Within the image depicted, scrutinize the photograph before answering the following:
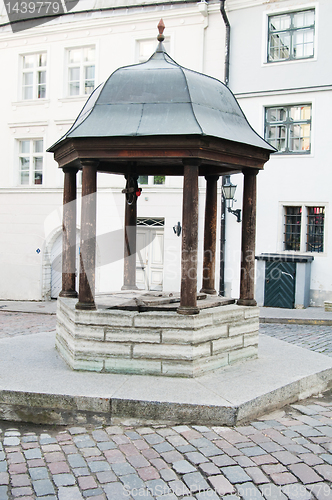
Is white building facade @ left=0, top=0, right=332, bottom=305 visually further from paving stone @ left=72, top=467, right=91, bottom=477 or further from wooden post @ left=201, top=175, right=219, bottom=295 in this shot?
paving stone @ left=72, top=467, right=91, bottom=477

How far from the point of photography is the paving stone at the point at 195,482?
10.6 ft

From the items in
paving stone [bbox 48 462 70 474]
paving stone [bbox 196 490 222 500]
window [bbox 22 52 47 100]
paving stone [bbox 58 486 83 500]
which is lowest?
paving stone [bbox 48 462 70 474]

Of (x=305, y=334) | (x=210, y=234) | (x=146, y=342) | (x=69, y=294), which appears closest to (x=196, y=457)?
(x=146, y=342)

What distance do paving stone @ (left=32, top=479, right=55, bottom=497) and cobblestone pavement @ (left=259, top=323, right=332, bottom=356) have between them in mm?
5490

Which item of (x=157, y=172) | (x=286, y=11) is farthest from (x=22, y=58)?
(x=157, y=172)

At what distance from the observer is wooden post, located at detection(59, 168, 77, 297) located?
6.41 metres

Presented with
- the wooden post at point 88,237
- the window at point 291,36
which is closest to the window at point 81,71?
the window at point 291,36

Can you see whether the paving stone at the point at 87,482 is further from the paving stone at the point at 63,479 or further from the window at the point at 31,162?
the window at the point at 31,162

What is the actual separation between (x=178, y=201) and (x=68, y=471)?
43.5 ft

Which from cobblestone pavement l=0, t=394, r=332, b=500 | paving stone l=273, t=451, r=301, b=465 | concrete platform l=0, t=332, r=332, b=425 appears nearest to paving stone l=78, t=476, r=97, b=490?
cobblestone pavement l=0, t=394, r=332, b=500

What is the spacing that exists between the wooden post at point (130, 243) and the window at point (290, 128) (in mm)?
9296

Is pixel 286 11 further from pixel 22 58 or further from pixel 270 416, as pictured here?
pixel 270 416

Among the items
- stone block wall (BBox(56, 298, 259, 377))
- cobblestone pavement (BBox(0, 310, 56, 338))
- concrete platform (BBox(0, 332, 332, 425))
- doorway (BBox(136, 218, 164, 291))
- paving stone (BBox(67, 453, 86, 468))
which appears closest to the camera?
paving stone (BBox(67, 453, 86, 468))

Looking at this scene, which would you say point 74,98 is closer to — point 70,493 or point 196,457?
point 196,457
